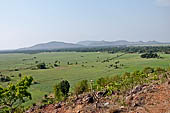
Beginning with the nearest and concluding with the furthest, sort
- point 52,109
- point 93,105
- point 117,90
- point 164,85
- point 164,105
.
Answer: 1. point 164,105
2. point 93,105
3. point 52,109
4. point 164,85
5. point 117,90

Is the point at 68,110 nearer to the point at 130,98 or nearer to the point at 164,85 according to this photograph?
the point at 130,98

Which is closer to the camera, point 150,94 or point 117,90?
point 150,94

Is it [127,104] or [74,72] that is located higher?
[127,104]

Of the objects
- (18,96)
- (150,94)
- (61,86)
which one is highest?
(150,94)

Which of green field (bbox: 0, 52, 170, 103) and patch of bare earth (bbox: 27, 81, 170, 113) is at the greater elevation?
patch of bare earth (bbox: 27, 81, 170, 113)

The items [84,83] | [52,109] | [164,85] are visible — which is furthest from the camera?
[84,83]

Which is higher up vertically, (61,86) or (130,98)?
(130,98)

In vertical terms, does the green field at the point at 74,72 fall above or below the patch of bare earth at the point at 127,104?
below

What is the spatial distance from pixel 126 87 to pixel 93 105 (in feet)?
14.1

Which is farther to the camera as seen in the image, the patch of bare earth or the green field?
the green field

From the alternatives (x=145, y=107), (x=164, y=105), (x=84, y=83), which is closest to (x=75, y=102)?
(x=145, y=107)

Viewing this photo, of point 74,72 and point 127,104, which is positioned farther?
point 74,72

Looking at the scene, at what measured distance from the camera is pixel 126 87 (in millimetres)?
14992

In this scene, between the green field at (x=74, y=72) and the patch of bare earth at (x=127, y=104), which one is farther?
the green field at (x=74, y=72)
